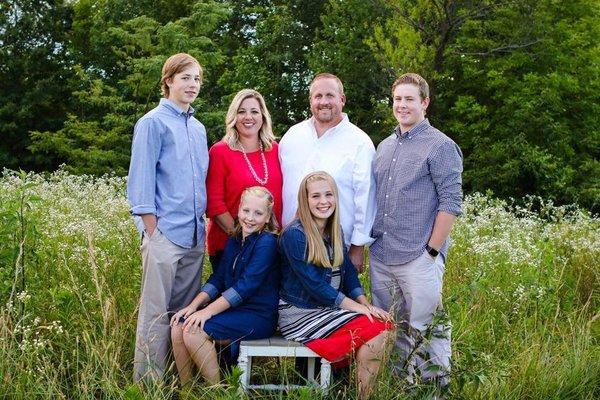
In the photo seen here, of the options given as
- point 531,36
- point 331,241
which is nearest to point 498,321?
point 331,241

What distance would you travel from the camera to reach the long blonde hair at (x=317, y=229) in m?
4.57

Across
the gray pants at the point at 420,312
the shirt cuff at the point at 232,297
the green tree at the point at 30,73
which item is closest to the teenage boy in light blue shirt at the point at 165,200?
the shirt cuff at the point at 232,297

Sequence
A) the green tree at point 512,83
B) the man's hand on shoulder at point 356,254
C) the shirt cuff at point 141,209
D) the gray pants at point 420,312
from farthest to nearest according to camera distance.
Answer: the green tree at point 512,83
the man's hand on shoulder at point 356,254
the gray pants at point 420,312
the shirt cuff at point 141,209

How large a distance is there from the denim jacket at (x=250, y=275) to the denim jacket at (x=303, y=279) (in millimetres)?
71

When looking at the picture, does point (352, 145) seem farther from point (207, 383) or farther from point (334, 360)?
point (207, 383)

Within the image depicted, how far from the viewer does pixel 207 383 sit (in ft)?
14.7

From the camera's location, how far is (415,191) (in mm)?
4723

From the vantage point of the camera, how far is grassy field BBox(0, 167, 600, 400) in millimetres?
4309

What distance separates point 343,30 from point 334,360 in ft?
55.6

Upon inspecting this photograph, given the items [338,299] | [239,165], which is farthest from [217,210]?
[338,299]

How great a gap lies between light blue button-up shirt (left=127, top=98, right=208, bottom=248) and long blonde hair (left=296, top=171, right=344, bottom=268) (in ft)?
1.96

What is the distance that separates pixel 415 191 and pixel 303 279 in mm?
812

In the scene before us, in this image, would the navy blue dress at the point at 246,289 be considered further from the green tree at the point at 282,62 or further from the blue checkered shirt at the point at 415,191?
the green tree at the point at 282,62

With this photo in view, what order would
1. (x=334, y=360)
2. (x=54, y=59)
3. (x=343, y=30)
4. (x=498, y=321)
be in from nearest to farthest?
1. (x=334, y=360)
2. (x=498, y=321)
3. (x=343, y=30)
4. (x=54, y=59)
